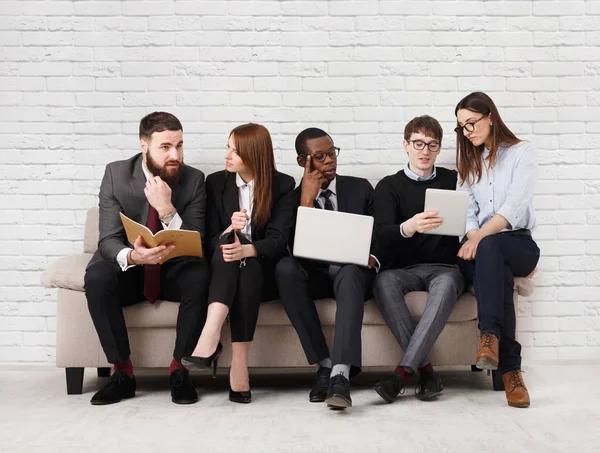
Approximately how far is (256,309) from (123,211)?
74 centimetres

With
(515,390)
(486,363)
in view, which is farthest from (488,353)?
(515,390)

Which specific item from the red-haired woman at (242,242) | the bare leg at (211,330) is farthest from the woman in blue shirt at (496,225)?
the bare leg at (211,330)

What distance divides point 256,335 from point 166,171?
81cm

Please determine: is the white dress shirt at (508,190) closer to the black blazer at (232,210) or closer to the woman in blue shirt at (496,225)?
the woman in blue shirt at (496,225)

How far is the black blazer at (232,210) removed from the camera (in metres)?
3.43

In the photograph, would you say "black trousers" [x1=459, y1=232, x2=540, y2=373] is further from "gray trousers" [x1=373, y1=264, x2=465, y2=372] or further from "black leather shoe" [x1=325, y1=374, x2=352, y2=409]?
"black leather shoe" [x1=325, y1=374, x2=352, y2=409]

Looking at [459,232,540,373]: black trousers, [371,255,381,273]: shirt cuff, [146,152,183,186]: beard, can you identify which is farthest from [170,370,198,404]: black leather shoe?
[459,232,540,373]: black trousers

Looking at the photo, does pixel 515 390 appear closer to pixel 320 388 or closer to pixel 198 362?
pixel 320 388

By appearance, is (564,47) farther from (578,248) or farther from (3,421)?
(3,421)

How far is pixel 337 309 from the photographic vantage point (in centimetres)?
323

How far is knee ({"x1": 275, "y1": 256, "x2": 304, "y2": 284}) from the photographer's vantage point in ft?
10.7

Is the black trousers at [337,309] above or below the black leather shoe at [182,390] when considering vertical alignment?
above

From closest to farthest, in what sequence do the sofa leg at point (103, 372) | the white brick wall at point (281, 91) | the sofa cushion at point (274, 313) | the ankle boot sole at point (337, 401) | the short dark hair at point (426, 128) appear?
the ankle boot sole at point (337, 401), the sofa cushion at point (274, 313), the short dark hair at point (426, 128), the sofa leg at point (103, 372), the white brick wall at point (281, 91)

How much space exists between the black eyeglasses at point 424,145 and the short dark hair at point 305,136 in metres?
0.40
